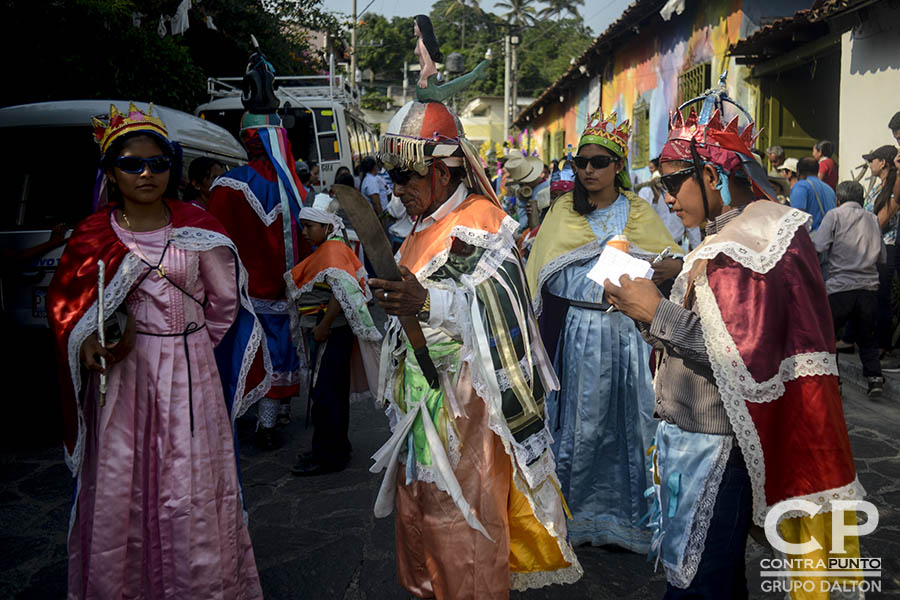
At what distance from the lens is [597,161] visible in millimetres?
4078

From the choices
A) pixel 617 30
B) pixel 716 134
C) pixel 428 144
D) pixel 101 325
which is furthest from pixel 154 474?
pixel 617 30

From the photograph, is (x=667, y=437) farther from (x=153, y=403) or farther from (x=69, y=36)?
(x=69, y=36)

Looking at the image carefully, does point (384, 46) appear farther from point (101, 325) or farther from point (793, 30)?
point (101, 325)

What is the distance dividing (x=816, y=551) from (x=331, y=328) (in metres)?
3.53

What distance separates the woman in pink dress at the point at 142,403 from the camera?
9.89ft

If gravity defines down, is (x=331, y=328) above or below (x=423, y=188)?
below

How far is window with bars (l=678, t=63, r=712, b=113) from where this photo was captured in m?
12.3

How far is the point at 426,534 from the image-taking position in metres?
2.89

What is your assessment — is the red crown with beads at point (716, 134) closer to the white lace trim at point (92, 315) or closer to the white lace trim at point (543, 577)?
the white lace trim at point (543, 577)

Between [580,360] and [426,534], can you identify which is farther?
[580,360]

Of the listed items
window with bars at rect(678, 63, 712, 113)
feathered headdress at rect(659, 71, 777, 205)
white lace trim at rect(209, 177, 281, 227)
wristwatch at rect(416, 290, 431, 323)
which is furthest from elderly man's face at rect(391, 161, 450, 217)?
window with bars at rect(678, 63, 712, 113)

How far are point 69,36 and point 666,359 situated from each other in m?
9.91

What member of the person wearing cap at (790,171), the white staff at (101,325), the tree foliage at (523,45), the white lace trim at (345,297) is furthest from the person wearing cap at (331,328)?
the tree foliage at (523,45)

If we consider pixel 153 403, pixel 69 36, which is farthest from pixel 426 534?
pixel 69 36
